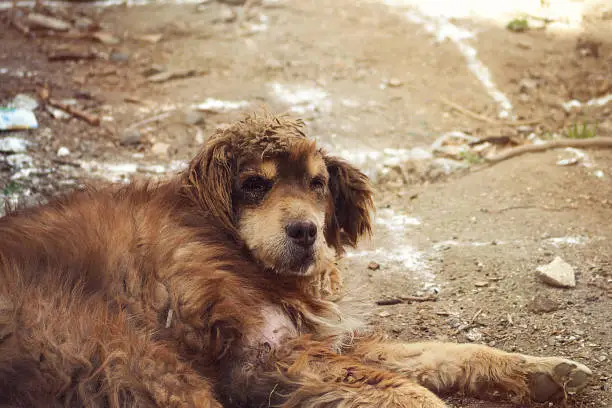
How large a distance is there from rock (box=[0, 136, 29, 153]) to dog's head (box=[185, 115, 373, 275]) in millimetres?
3058

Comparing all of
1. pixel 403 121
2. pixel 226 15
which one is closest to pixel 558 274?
pixel 403 121

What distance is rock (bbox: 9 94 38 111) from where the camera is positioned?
7109 millimetres

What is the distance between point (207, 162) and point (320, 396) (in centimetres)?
142

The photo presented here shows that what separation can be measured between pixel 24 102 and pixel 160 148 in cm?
160

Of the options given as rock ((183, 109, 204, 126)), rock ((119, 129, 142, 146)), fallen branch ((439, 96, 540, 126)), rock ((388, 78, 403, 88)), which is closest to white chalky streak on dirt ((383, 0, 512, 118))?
fallen branch ((439, 96, 540, 126))

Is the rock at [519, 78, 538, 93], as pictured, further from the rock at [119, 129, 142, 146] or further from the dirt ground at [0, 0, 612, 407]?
the rock at [119, 129, 142, 146]

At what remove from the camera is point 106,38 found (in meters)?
9.14

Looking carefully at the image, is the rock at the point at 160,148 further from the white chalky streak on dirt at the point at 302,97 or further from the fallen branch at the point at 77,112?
the white chalky streak on dirt at the point at 302,97

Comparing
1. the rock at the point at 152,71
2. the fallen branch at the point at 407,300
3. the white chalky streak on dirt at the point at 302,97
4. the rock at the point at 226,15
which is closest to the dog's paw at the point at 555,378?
the fallen branch at the point at 407,300

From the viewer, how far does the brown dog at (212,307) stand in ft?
9.57

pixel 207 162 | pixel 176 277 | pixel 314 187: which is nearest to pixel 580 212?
pixel 314 187

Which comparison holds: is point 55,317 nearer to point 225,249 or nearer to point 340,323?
point 225,249

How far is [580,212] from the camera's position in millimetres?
5348

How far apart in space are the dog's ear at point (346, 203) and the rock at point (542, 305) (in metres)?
1.07
